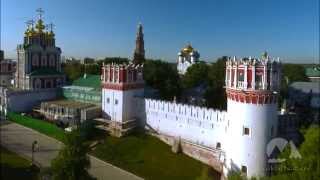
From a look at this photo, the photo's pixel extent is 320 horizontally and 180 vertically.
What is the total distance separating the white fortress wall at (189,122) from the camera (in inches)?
987

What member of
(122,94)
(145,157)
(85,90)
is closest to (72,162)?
(145,157)

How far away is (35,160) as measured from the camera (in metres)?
24.2

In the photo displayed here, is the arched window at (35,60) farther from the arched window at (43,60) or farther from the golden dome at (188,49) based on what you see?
the golden dome at (188,49)

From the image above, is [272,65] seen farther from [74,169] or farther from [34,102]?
[34,102]

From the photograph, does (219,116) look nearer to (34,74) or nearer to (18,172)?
(18,172)

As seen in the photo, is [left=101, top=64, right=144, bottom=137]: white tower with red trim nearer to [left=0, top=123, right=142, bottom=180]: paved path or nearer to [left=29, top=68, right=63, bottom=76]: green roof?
[left=0, top=123, right=142, bottom=180]: paved path

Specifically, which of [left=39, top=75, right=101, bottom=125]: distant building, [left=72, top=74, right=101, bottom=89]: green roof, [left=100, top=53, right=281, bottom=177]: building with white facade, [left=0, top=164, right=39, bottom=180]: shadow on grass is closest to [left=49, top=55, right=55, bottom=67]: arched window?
[left=39, top=75, right=101, bottom=125]: distant building

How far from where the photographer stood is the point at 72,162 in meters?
16.9

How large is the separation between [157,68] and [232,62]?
18.6 m

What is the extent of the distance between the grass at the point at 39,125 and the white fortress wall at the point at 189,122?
6830mm

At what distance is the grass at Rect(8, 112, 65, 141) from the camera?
3019cm

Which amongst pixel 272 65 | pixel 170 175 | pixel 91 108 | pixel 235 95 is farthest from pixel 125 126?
pixel 272 65

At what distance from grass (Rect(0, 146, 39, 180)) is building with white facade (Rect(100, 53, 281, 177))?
802 cm

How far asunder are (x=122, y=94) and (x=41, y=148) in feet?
23.9
